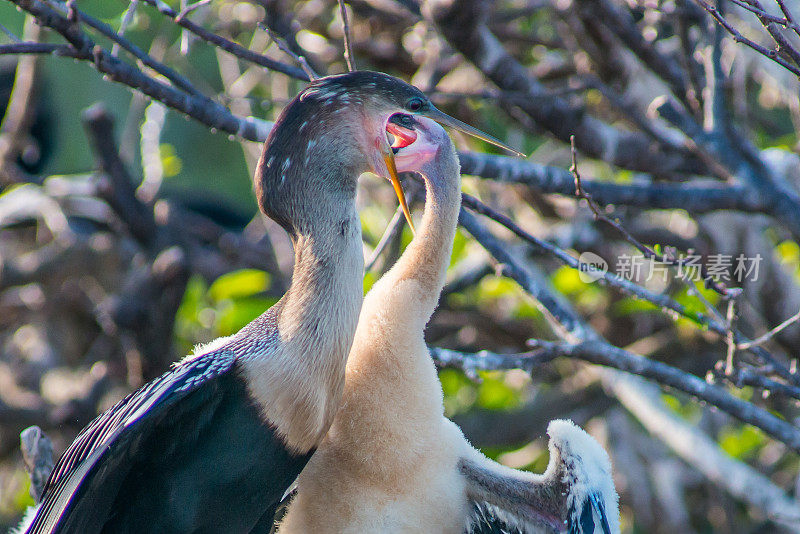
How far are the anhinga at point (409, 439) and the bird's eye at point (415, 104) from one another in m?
0.06

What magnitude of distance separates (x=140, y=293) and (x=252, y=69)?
1764 millimetres

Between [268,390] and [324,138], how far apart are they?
49 centimetres

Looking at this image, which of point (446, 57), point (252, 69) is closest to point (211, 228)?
point (252, 69)

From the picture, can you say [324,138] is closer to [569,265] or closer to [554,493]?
[569,265]

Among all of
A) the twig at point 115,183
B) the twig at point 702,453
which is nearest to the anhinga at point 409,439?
the twig at point 702,453

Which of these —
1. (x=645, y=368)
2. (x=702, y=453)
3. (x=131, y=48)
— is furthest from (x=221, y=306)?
(x=645, y=368)

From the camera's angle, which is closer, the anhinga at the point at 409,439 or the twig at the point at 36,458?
the anhinga at the point at 409,439

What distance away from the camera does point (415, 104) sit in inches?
71.0

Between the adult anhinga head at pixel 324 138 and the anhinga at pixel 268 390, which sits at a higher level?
A: the adult anhinga head at pixel 324 138

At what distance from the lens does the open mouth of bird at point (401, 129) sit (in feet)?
6.07

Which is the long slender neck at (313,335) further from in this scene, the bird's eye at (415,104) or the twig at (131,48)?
the twig at (131,48)

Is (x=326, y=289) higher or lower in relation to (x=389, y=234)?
higher

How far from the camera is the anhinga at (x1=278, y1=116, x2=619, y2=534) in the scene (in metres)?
1.84

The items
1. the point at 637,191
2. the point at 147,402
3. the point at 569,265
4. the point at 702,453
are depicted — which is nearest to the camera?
the point at 147,402
